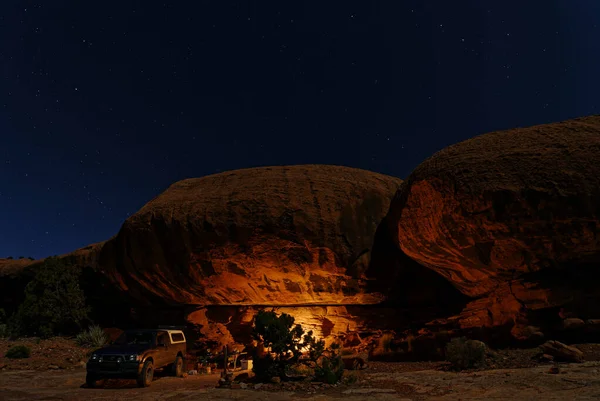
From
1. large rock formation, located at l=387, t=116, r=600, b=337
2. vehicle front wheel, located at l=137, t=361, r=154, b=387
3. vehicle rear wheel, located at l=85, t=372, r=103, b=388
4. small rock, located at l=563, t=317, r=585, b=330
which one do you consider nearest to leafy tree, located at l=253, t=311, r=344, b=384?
vehicle front wheel, located at l=137, t=361, r=154, b=387

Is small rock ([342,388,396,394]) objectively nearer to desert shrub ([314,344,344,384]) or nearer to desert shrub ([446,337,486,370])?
desert shrub ([314,344,344,384])

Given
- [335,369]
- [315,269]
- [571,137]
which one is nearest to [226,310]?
[315,269]

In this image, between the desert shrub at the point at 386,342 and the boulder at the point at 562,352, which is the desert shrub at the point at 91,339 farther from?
the boulder at the point at 562,352

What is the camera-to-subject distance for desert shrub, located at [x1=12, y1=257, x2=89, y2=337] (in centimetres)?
2305

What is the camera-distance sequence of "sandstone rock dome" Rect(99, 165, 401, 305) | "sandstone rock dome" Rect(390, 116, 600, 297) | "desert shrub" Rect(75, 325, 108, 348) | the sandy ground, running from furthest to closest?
1. "desert shrub" Rect(75, 325, 108, 348)
2. "sandstone rock dome" Rect(99, 165, 401, 305)
3. "sandstone rock dome" Rect(390, 116, 600, 297)
4. the sandy ground

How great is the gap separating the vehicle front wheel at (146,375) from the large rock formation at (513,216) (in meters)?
8.23

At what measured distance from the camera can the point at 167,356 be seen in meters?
12.2

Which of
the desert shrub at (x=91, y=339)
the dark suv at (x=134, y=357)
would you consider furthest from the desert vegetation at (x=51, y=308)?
the dark suv at (x=134, y=357)

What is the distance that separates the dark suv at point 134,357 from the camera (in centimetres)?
1052

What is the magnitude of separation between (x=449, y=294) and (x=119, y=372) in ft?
36.3

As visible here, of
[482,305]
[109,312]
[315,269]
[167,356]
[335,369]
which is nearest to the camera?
[335,369]

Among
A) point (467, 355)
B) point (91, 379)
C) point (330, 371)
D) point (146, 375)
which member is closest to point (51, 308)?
point (91, 379)

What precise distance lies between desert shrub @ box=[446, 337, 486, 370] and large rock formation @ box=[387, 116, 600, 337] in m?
2.33

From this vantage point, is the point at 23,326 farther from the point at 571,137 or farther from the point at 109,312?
the point at 571,137
